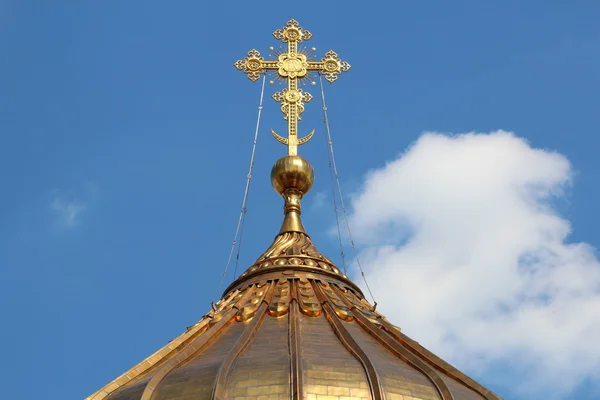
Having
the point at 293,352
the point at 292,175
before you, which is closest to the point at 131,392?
the point at 293,352

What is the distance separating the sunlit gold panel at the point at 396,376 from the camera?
72.1 ft

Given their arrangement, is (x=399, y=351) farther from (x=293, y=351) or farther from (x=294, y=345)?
(x=293, y=351)

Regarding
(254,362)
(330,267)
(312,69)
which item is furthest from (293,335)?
(312,69)

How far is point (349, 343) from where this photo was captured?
2362cm

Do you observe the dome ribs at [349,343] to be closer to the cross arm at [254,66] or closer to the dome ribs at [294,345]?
the dome ribs at [294,345]

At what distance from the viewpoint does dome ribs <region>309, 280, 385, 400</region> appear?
71.6 feet

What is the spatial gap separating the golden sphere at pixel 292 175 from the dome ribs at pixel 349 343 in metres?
3.07

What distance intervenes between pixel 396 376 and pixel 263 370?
2144 millimetres

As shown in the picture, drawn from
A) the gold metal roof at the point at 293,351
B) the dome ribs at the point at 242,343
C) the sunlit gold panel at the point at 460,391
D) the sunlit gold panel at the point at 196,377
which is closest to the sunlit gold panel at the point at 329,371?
the gold metal roof at the point at 293,351

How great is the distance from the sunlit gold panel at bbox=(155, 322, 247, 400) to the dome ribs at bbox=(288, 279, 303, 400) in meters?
1.03

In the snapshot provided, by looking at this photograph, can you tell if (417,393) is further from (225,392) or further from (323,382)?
(225,392)

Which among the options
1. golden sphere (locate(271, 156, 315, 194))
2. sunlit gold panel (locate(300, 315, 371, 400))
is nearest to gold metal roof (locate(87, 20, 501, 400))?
sunlit gold panel (locate(300, 315, 371, 400))

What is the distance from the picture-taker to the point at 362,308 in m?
26.0

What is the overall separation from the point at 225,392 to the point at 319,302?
4303 millimetres
